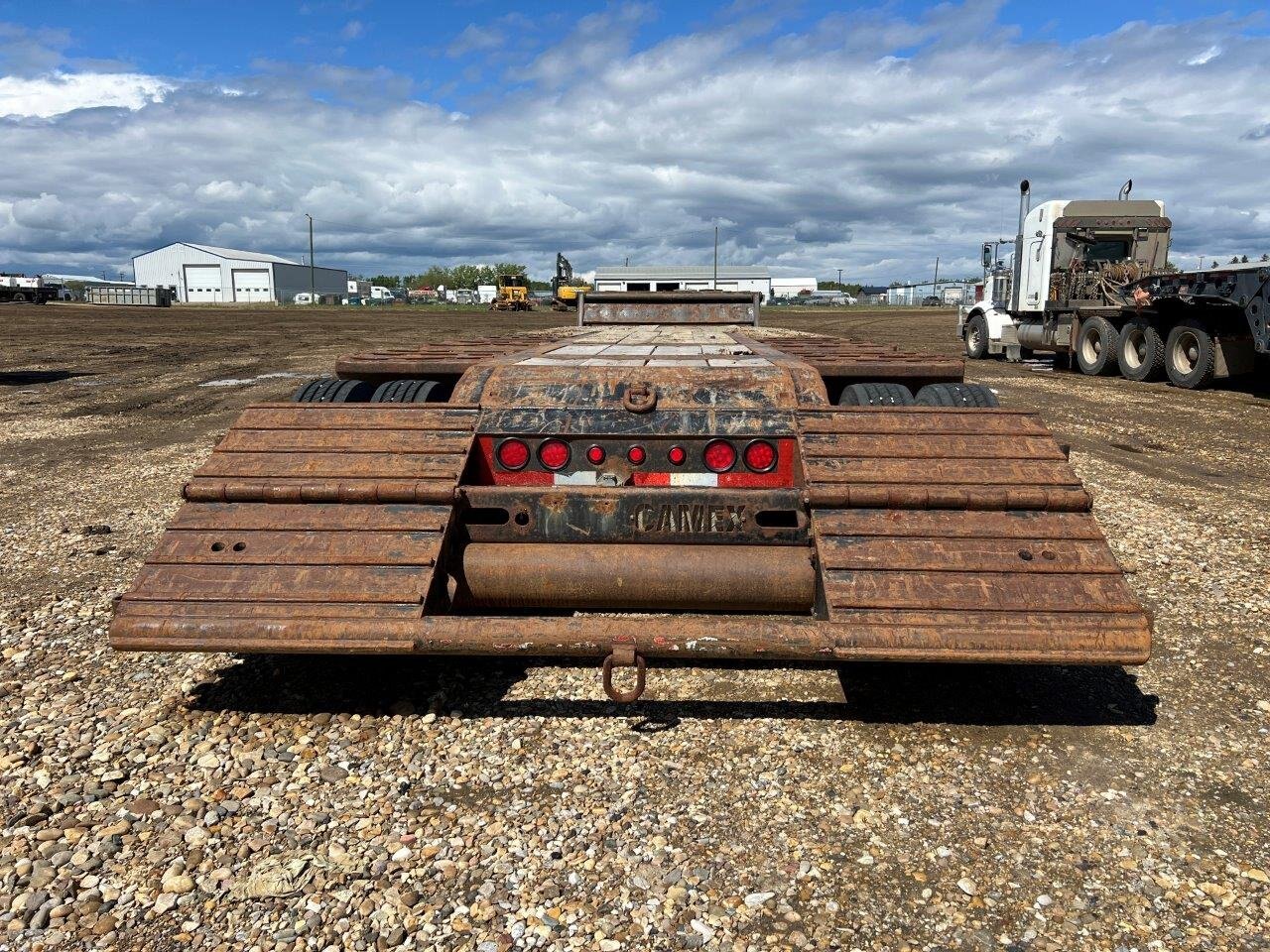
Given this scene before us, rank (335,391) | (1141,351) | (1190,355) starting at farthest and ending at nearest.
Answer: (1141,351) → (1190,355) → (335,391)

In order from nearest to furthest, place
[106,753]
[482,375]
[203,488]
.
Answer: [106,753] → [203,488] → [482,375]

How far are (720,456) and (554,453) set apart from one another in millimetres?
727

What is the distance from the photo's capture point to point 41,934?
2408 mm

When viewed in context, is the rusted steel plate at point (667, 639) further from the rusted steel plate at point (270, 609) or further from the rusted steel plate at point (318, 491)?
the rusted steel plate at point (318, 491)

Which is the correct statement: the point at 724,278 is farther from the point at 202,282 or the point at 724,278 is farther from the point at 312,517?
the point at 312,517

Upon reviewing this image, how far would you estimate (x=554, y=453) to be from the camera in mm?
3869

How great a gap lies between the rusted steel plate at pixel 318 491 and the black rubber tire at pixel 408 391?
1057 mm

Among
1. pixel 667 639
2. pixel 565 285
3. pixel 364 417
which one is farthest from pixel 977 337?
pixel 565 285

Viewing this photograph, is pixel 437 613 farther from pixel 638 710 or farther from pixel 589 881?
pixel 589 881

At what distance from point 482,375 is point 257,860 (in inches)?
85.5

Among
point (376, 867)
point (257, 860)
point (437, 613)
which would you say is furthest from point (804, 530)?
point (257, 860)

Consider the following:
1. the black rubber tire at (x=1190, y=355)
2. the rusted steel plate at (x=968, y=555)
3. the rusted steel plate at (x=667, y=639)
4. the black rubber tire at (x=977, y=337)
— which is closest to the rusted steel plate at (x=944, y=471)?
the rusted steel plate at (x=968, y=555)

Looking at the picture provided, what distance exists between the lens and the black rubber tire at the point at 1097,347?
16984 mm

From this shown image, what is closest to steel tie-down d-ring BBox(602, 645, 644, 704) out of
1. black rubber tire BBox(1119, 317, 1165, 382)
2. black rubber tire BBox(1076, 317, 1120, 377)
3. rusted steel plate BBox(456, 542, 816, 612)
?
rusted steel plate BBox(456, 542, 816, 612)
